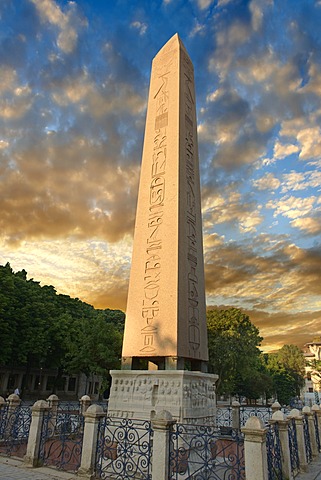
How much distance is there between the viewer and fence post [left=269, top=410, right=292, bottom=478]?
648 centimetres

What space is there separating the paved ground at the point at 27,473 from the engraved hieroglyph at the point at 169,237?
2678mm

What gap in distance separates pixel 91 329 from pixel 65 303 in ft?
39.0

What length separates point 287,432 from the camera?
687 cm

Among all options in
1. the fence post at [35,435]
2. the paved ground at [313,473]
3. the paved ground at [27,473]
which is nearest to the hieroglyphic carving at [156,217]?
the fence post at [35,435]

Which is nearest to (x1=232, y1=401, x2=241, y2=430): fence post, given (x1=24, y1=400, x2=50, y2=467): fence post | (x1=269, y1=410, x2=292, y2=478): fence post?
(x1=269, y1=410, x2=292, y2=478): fence post

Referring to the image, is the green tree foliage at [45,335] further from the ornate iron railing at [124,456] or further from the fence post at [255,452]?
the fence post at [255,452]

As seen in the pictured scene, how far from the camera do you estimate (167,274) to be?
8.54 m

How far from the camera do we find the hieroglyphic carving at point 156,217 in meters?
8.30

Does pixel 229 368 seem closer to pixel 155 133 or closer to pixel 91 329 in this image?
pixel 91 329

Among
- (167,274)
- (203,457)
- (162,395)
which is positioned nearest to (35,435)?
(162,395)

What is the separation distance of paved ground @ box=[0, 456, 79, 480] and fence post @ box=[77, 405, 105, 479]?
8.6 inches

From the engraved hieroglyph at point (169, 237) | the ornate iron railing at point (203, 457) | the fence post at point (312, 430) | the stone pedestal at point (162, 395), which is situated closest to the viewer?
the ornate iron railing at point (203, 457)

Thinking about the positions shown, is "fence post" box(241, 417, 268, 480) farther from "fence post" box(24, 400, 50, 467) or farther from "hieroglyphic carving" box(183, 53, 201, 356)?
"fence post" box(24, 400, 50, 467)

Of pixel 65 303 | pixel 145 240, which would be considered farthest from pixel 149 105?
pixel 65 303
